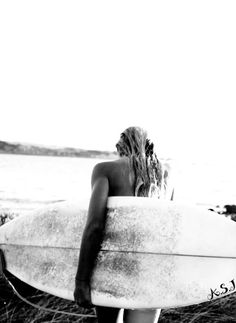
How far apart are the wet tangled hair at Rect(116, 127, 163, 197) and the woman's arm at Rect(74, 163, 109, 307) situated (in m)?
0.18

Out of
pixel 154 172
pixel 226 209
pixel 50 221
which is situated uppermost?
pixel 154 172

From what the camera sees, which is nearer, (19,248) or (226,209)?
(19,248)

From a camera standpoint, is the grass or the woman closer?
the woman

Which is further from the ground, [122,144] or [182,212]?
[122,144]

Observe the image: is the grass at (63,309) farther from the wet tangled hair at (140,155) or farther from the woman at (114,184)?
the wet tangled hair at (140,155)

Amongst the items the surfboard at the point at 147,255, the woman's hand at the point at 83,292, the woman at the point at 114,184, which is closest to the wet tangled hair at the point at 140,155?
the woman at the point at 114,184

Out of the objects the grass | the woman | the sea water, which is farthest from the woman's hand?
the sea water

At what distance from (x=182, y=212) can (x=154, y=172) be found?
0.37 metres

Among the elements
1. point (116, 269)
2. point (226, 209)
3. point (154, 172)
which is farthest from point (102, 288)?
point (226, 209)

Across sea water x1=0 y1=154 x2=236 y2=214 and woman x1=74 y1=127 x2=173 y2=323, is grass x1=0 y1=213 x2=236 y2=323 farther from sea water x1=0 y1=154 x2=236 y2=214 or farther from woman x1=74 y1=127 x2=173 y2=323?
sea water x1=0 y1=154 x2=236 y2=214

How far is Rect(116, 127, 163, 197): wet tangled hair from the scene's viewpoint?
2.09 m

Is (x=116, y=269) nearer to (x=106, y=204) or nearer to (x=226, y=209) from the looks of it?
(x=106, y=204)

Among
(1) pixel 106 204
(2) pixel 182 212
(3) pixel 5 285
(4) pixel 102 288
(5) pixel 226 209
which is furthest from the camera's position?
(5) pixel 226 209

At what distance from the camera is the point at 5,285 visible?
3.78 metres
